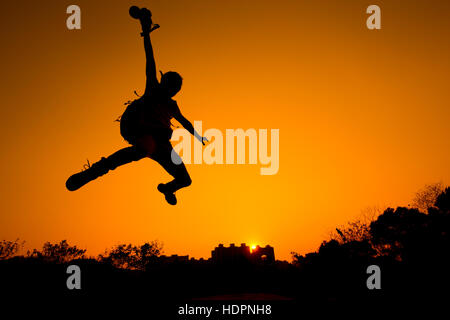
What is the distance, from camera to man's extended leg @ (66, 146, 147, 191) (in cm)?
424

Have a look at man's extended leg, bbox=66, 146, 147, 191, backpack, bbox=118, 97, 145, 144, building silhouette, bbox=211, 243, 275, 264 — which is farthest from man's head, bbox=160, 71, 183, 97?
building silhouette, bbox=211, 243, 275, 264

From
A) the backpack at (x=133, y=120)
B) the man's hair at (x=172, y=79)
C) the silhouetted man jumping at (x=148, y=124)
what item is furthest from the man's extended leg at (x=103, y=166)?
the man's hair at (x=172, y=79)

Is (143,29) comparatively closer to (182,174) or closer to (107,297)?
(182,174)

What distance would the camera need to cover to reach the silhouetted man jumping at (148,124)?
4043 mm

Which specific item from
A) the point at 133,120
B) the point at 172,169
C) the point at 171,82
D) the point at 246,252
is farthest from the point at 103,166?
the point at 246,252

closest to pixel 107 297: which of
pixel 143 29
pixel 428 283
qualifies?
pixel 143 29

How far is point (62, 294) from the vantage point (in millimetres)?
6160

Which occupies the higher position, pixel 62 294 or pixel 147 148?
pixel 147 148

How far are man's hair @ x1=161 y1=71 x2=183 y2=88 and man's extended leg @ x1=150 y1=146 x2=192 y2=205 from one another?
891 mm

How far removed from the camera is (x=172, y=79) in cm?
424
